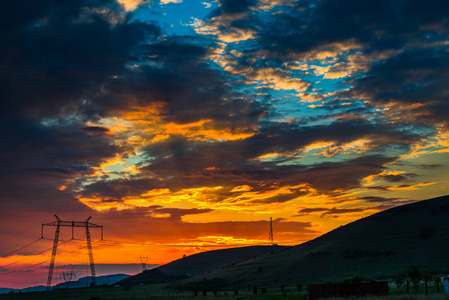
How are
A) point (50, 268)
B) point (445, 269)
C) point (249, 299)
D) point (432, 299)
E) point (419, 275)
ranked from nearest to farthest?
point (432, 299)
point (249, 299)
point (419, 275)
point (50, 268)
point (445, 269)

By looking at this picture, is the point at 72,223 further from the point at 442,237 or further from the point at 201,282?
the point at 442,237

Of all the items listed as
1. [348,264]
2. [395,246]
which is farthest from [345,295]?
[395,246]

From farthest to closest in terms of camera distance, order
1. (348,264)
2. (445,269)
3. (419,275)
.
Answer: (348,264)
(445,269)
(419,275)

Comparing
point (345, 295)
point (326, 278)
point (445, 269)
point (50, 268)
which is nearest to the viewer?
point (345, 295)

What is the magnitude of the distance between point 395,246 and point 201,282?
3189 inches

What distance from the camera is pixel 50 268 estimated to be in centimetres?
13812

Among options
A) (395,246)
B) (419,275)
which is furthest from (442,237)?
(419,275)

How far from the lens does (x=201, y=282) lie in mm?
193125

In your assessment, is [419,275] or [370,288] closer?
[370,288]

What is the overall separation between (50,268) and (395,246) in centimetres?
13402

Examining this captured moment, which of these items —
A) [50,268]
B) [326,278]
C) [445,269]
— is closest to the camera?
[50,268]

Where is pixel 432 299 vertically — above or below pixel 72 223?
below

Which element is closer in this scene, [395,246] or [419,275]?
[419,275]

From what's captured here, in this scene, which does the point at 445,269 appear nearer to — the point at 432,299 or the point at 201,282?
the point at 201,282
